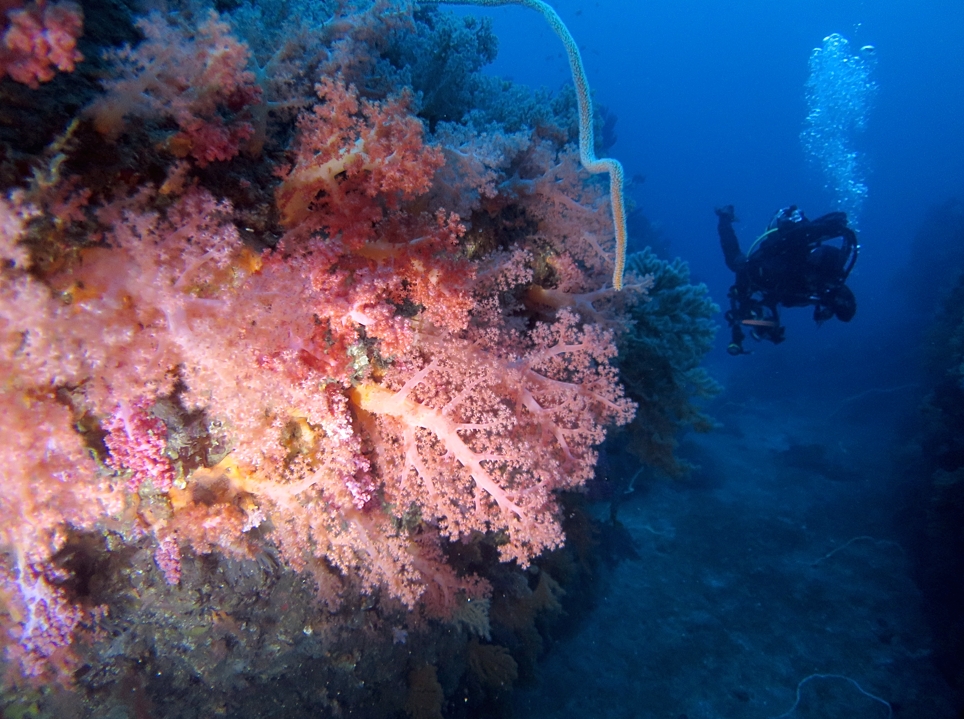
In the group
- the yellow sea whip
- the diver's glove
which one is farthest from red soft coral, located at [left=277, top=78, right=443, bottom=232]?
the diver's glove

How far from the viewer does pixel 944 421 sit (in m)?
9.43

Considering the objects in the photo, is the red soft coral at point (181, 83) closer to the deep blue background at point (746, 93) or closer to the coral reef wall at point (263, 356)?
the coral reef wall at point (263, 356)

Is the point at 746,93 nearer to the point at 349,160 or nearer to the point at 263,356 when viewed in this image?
the point at 349,160

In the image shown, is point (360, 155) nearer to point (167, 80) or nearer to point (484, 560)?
point (167, 80)

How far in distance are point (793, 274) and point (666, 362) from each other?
4673mm

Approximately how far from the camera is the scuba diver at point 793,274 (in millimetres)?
7340

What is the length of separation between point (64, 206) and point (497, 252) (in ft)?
7.02

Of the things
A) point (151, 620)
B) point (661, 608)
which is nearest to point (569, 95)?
point (151, 620)

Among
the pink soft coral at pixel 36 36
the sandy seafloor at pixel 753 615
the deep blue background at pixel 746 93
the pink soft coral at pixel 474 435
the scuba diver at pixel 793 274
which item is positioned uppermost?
the deep blue background at pixel 746 93

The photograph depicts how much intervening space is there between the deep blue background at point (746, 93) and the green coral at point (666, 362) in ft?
230

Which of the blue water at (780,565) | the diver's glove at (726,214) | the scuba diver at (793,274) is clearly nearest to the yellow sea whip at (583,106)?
the scuba diver at (793,274)

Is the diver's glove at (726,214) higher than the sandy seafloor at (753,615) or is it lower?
higher

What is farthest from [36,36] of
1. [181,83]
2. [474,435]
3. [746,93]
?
[746,93]

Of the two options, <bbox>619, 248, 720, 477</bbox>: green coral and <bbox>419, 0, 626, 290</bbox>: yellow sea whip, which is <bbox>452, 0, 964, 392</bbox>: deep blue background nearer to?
<bbox>619, 248, 720, 477</bbox>: green coral
